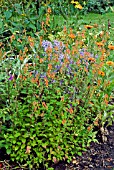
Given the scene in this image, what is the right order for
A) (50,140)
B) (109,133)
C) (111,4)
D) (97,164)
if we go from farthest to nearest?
(111,4) → (109,133) → (97,164) → (50,140)

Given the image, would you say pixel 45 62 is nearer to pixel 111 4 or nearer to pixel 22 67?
pixel 22 67

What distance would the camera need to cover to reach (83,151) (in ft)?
12.6

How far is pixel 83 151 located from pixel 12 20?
2196mm

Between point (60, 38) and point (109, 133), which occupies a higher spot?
point (60, 38)

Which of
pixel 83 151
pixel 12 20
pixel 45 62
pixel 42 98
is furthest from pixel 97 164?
pixel 12 20

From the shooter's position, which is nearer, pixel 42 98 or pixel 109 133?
pixel 42 98

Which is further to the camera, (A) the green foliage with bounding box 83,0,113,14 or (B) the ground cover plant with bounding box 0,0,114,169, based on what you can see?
(A) the green foliage with bounding box 83,0,113,14

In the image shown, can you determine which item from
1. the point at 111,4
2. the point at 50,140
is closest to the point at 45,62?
the point at 50,140

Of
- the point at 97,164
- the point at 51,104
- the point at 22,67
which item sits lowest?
the point at 97,164

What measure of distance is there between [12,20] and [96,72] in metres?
1.80

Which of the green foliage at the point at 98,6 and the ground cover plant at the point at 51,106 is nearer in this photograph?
the ground cover plant at the point at 51,106

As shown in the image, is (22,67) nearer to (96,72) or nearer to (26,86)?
(26,86)

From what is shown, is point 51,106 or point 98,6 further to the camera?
point 98,6

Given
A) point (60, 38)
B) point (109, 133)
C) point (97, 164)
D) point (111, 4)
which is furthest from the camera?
point (111, 4)
